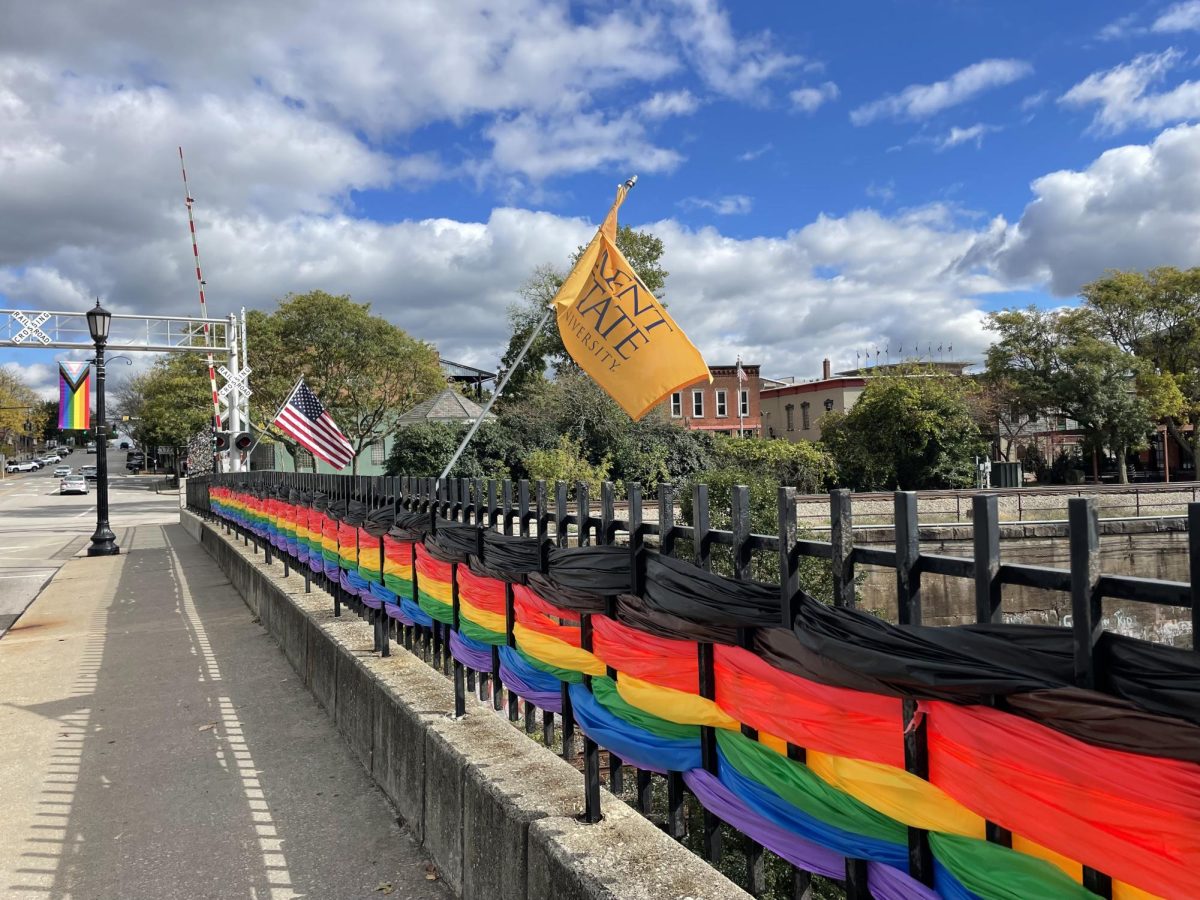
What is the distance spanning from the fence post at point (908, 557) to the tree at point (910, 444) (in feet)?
112

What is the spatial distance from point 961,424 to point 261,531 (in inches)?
1182

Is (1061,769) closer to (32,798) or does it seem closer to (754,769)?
(754,769)

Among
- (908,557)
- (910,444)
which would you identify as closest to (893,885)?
(908,557)

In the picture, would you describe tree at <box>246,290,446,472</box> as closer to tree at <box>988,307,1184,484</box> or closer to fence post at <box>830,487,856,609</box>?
tree at <box>988,307,1184,484</box>

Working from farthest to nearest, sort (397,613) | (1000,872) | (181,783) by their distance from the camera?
(397,613) → (181,783) → (1000,872)

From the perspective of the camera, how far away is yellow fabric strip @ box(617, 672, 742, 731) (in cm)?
263

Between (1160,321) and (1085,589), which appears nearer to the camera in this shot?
(1085,589)

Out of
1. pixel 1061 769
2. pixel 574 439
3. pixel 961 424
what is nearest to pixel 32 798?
pixel 1061 769

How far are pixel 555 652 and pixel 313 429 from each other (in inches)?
400

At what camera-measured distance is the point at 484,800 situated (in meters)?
3.38

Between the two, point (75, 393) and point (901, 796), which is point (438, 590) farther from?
point (75, 393)

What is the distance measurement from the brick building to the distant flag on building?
4204 centimetres

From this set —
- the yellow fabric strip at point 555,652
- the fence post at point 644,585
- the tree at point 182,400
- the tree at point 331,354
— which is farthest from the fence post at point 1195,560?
the tree at point 182,400

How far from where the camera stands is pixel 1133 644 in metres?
1.57
